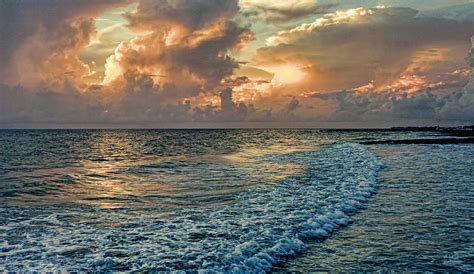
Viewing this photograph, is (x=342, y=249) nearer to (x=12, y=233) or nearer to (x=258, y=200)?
(x=258, y=200)

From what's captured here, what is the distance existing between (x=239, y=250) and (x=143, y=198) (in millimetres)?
9228

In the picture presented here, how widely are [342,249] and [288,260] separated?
4.93 ft

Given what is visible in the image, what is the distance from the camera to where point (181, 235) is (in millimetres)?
10844

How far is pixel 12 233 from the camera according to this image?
1130 cm

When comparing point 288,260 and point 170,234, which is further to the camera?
point 170,234

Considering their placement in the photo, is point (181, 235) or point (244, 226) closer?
point (181, 235)

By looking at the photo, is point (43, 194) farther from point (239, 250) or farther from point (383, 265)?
point (383, 265)

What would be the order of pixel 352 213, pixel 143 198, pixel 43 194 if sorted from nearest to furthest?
pixel 352 213 < pixel 143 198 < pixel 43 194

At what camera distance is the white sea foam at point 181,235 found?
28.4 feet

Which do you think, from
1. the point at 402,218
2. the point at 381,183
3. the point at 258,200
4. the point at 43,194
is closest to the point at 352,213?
the point at 402,218

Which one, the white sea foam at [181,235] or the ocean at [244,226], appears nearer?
the ocean at [244,226]

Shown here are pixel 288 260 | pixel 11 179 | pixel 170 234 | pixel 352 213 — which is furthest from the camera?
pixel 11 179

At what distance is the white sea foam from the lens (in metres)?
8.65

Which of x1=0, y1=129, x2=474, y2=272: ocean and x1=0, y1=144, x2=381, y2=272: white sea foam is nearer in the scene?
x1=0, y1=129, x2=474, y2=272: ocean
